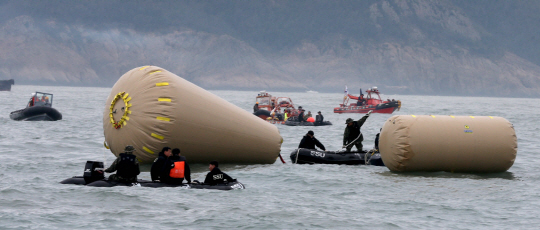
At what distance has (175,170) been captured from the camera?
47.9 feet

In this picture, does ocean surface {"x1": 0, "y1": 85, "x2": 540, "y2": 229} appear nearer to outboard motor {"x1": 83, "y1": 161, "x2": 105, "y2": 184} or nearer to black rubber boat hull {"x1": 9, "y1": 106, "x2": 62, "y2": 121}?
outboard motor {"x1": 83, "y1": 161, "x2": 105, "y2": 184}

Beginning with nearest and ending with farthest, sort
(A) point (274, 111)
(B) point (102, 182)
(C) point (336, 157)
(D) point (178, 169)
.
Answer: (B) point (102, 182) < (D) point (178, 169) < (C) point (336, 157) < (A) point (274, 111)

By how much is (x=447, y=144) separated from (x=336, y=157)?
13.8ft

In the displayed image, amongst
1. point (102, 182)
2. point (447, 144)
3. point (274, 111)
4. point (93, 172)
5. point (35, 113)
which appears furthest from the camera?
point (274, 111)

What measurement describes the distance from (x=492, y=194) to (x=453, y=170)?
8.33 ft

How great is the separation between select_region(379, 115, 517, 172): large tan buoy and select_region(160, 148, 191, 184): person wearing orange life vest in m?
6.40

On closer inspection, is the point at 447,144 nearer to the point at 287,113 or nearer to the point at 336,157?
the point at 336,157

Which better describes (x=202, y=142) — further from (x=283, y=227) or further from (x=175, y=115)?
(x=283, y=227)

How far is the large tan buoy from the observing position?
1752 centimetres

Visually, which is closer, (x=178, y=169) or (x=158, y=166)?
(x=178, y=169)

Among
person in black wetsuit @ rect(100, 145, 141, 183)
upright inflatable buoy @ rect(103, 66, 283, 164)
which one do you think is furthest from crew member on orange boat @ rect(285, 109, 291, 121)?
person in black wetsuit @ rect(100, 145, 141, 183)

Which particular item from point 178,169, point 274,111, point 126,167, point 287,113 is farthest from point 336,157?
point 274,111

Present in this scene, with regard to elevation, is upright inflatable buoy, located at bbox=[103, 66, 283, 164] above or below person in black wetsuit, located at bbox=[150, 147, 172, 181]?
above

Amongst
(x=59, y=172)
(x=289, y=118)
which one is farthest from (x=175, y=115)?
(x=289, y=118)
